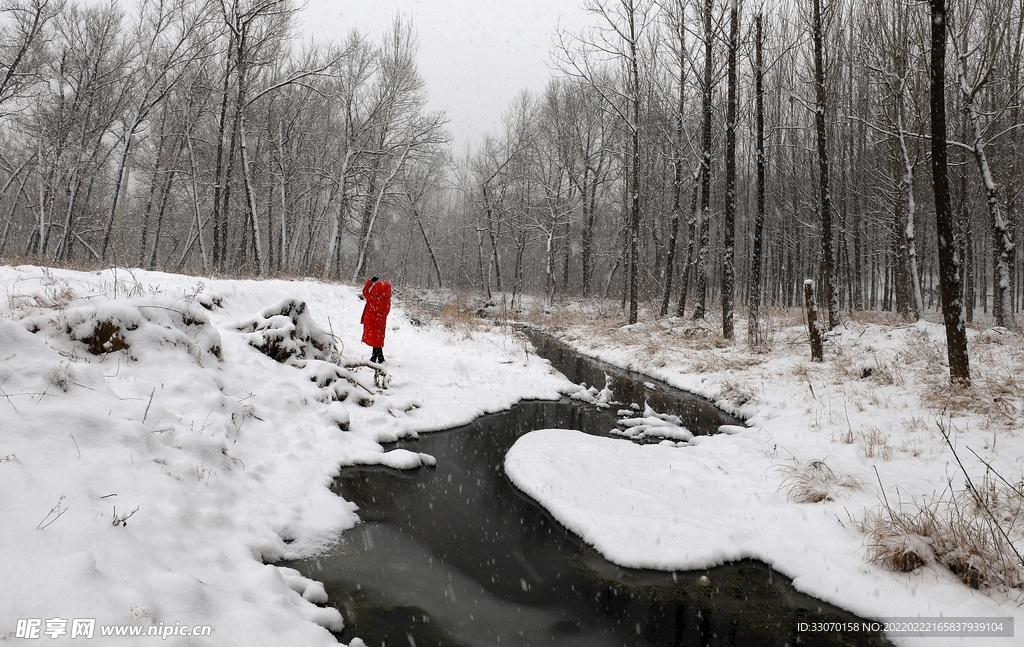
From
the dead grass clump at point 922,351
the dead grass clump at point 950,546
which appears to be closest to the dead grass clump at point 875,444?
the dead grass clump at point 950,546

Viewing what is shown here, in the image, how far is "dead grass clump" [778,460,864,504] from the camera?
17.1 feet

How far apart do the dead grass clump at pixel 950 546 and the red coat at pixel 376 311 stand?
8578 millimetres

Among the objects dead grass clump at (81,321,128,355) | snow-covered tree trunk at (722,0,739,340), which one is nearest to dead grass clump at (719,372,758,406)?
snow-covered tree trunk at (722,0,739,340)

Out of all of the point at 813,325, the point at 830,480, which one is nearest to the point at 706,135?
the point at 813,325

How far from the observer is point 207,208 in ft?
96.6

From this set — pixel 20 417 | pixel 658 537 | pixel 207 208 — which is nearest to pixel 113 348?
pixel 20 417

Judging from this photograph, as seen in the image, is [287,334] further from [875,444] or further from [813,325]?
[813,325]

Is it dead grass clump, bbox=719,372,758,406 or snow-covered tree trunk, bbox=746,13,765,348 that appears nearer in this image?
dead grass clump, bbox=719,372,758,406

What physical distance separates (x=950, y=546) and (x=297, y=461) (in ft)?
21.7

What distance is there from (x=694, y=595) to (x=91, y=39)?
3100 centimetres

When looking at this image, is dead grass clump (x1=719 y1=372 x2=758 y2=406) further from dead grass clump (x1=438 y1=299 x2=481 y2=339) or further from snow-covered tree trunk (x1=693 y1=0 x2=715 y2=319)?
dead grass clump (x1=438 y1=299 x2=481 y2=339)

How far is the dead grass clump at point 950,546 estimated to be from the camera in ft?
11.8

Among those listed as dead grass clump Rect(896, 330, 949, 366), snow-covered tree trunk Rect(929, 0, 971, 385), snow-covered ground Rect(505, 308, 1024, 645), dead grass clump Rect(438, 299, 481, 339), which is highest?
snow-covered tree trunk Rect(929, 0, 971, 385)

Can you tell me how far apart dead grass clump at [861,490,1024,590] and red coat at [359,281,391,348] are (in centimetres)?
858
